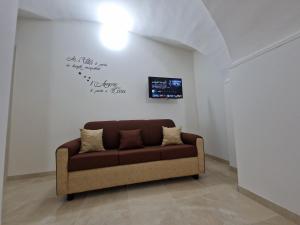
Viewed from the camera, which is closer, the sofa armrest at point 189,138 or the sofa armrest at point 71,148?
the sofa armrest at point 71,148

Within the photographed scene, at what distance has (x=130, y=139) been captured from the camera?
2.44 metres

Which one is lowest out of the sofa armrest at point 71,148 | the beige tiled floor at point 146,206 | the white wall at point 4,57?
the beige tiled floor at point 146,206

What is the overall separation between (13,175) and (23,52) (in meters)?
2.14

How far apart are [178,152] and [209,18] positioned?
Result: 1985mm

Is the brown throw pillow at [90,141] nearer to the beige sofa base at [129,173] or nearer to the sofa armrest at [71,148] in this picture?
the sofa armrest at [71,148]

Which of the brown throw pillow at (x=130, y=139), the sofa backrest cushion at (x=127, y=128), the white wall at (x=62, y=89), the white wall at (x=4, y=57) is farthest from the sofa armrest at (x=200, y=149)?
the white wall at (x=4, y=57)

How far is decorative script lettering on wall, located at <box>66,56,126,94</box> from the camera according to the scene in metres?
3.00

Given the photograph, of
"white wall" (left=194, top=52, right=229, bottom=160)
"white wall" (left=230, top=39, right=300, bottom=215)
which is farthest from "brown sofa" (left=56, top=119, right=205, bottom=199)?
"white wall" (left=194, top=52, right=229, bottom=160)

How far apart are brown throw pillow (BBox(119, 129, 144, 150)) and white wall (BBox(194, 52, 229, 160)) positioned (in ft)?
5.77

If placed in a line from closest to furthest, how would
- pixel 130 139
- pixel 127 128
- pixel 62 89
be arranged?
pixel 130 139
pixel 127 128
pixel 62 89

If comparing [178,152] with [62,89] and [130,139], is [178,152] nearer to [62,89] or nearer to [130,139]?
[130,139]

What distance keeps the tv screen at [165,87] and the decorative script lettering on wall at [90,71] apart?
0.75 m

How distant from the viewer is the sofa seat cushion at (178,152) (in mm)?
2201

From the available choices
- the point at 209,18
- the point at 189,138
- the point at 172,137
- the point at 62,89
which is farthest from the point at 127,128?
the point at 209,18
